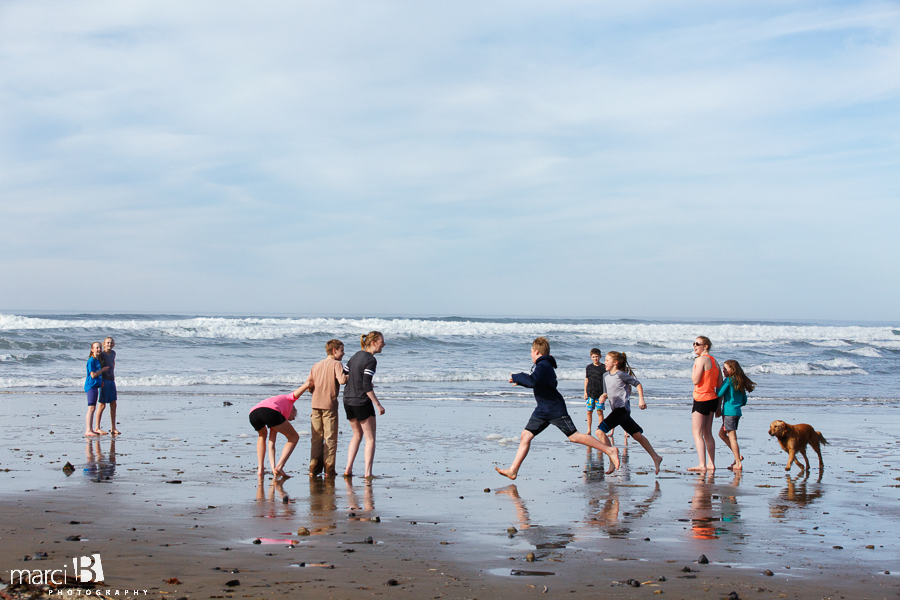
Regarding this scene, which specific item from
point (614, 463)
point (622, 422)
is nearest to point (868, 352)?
point (622, 422)

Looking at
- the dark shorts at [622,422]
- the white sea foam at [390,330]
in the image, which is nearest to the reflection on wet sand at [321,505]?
the dark shorts at [622,422]

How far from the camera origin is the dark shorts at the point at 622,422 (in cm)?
956

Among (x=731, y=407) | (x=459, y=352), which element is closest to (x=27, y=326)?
(x=459, y=352)

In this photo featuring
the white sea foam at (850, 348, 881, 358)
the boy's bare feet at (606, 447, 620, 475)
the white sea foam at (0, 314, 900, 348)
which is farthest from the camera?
the white sea foam at (0, 314, 900, 348)

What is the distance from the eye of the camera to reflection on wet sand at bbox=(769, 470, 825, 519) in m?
7.16

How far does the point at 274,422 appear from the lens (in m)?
8.46

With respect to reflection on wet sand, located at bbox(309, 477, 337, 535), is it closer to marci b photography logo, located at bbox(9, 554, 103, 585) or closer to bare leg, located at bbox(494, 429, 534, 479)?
marci b photography logo, located at bbox(9, 554, 103, 585)

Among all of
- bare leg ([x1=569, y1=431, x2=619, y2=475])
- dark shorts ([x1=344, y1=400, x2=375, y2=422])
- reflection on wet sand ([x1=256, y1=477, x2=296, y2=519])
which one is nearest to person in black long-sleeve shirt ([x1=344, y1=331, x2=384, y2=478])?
dark shorts ([x1=344, y1=400, x2=375, y2=422])

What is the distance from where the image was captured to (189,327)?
128 ft

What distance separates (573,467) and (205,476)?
16.0 ft

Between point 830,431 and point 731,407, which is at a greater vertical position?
point 731,407

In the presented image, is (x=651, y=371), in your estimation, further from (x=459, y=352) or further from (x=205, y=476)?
(x=205, y=476)

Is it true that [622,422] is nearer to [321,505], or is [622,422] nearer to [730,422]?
[730,422]

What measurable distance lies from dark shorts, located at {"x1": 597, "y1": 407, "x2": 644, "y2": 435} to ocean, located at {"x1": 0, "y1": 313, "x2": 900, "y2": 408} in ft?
29.1
